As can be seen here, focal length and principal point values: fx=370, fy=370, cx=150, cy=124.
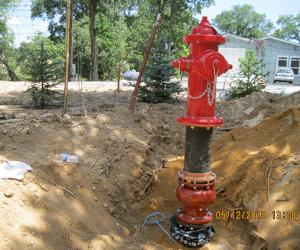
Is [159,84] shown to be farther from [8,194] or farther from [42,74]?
[8,194]

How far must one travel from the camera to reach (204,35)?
3404 millimetres

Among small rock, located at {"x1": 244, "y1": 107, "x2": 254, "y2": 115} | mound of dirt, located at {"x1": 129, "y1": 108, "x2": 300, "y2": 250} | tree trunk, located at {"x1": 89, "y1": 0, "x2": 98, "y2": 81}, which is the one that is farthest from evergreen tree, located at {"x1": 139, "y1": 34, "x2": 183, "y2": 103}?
tree trunk, located at {"x1": 89, "y1": 0, "x2": 98, "y2": 81}

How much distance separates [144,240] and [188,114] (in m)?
1.35

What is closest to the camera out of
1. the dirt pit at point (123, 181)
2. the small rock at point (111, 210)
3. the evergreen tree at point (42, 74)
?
the dirt pit at point (123, 181)

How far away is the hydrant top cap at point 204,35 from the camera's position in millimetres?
3413

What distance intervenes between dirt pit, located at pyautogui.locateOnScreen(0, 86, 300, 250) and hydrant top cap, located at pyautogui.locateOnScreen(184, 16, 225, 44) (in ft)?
5.30

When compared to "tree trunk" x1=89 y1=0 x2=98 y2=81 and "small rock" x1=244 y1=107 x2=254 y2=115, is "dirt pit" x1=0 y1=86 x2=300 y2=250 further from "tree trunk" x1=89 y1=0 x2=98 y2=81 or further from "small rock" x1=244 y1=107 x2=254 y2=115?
"tree trunk" x1=89 y1=0 x2=98 y2=81

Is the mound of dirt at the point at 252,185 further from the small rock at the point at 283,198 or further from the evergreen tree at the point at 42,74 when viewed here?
the evergreen tree at the point at 42,74

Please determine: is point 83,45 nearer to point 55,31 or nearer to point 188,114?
point 55,31

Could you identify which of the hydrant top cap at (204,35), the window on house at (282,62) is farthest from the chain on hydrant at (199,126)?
the window on house at (282,62)

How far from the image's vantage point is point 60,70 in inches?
287

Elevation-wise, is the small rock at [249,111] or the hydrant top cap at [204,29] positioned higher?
the hydrant top cap at [204,29]

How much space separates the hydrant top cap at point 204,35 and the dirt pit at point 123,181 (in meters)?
1.61

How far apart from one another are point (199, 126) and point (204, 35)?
84 centimetres
